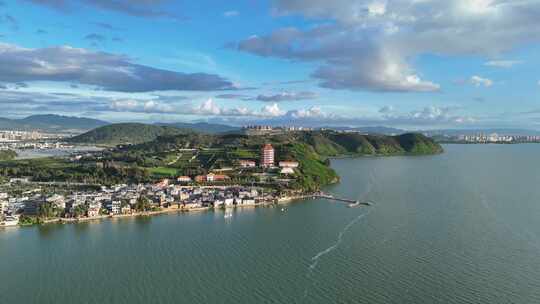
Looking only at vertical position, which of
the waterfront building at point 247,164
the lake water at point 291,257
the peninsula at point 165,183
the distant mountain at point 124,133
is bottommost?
the lake water at point 291,257

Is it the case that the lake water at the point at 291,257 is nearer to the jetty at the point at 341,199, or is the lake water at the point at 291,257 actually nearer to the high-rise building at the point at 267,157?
the jetty at the point at 341,199

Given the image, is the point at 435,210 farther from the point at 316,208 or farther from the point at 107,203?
the point at 107,203

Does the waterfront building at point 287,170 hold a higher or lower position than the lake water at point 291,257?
higher

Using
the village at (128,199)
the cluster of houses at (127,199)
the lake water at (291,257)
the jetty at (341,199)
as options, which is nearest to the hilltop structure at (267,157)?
the village at (128,199)

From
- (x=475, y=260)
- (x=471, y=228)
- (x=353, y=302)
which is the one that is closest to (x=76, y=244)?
(x=353, y=302)

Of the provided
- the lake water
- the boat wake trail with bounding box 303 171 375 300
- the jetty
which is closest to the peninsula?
the jetty

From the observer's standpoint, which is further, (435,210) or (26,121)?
(26,121)
